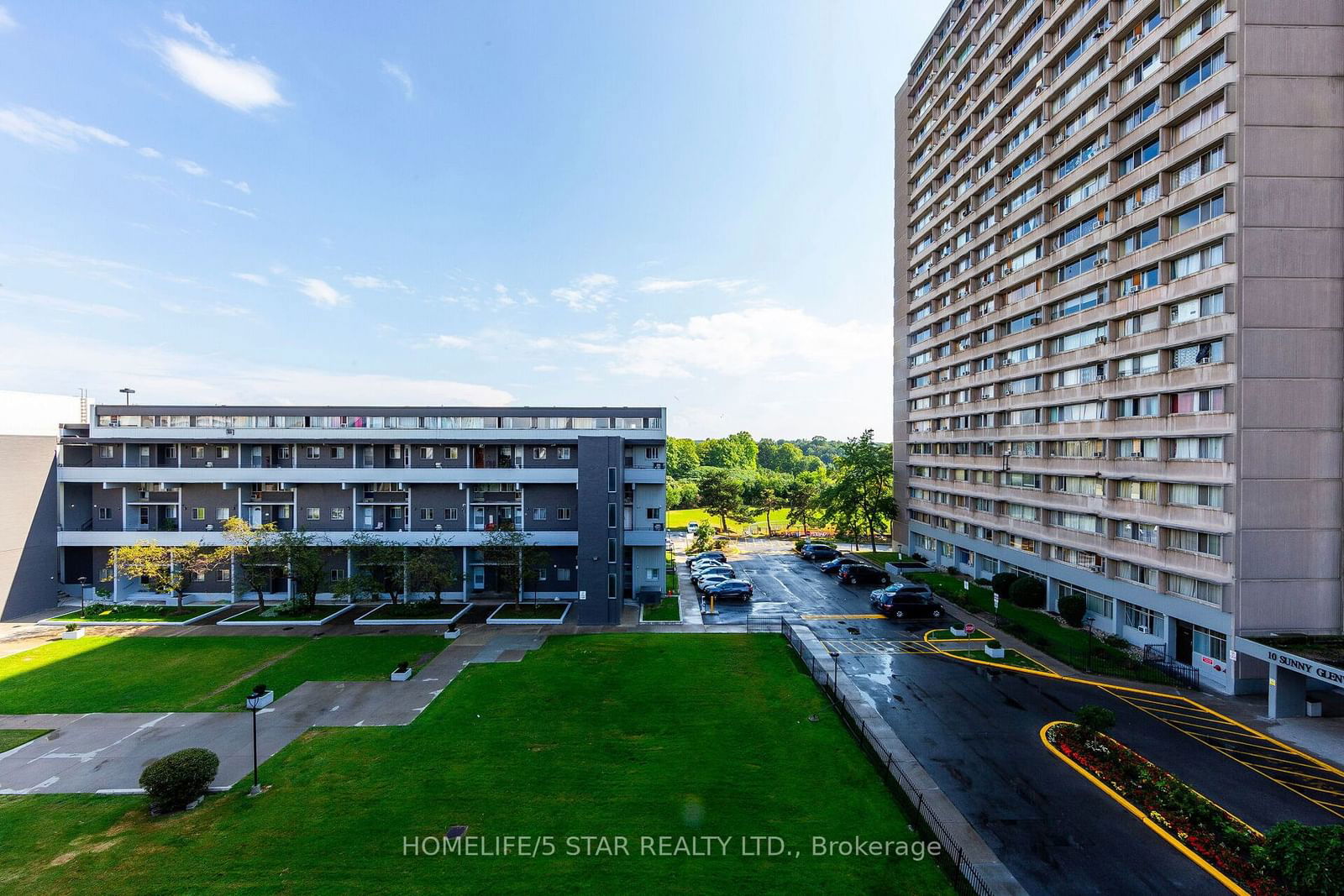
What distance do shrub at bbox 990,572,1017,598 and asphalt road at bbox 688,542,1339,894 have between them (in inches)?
491

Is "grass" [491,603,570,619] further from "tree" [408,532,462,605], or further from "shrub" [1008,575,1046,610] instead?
"shrub" [1008,575,1046,610]

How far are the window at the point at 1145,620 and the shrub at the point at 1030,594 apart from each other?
6754mm

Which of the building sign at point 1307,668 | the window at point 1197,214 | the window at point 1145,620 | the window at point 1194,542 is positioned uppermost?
the window at point 1197,214

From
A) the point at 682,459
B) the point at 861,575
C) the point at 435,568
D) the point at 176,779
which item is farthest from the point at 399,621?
the point at 682,459

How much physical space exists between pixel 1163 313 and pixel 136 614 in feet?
211

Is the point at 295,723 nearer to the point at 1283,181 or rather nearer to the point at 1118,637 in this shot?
the point at 1118,637

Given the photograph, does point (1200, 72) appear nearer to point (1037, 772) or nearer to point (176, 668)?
point (1037, 772)

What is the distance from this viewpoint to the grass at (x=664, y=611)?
35.1 m

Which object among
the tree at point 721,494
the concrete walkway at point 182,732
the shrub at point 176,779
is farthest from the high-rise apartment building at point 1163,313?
the shrub at point 176,779

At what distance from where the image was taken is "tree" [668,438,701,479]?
124312 millimetres

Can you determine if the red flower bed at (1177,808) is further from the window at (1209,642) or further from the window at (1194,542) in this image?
the window at (1194,542)

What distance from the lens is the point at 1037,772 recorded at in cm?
1802

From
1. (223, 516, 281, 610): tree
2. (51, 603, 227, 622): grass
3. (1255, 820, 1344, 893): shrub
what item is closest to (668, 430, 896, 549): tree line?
(1255, 820, 1344, 893): shrub

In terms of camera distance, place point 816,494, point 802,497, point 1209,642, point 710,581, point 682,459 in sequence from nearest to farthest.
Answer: point 1209,642
point 710,581
point 816,494
point 802,497
point 682,459
